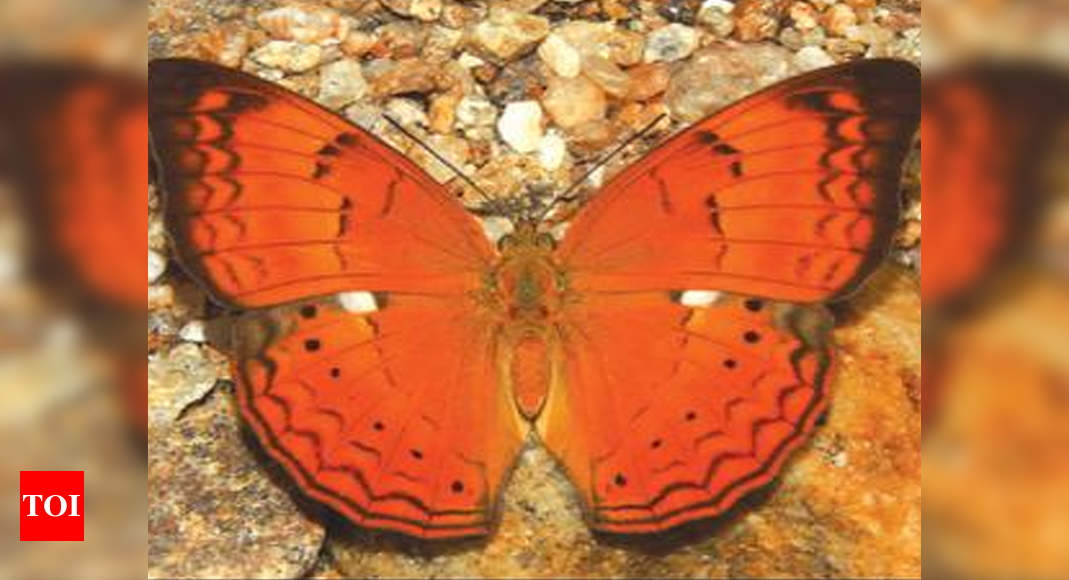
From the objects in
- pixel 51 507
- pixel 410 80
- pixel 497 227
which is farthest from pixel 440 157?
pixel 51 507

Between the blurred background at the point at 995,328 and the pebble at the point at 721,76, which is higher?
the pebble at the point at 721,76

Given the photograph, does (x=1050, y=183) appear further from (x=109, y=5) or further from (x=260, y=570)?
(x=109, y=5)

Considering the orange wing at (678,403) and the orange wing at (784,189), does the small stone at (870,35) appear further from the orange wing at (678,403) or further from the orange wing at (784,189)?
the orange wing at (678,403)

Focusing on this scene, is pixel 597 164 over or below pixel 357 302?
over

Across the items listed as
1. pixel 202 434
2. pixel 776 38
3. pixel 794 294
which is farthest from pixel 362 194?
pixel 776 38

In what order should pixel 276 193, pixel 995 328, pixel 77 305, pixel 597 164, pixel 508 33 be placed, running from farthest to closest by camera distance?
1. pixel 508 33
2. pixel 597 164
3. pixel 77 305
4. pixel 276 193
5. pixel 995 328

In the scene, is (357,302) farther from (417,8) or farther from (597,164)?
(417,8)

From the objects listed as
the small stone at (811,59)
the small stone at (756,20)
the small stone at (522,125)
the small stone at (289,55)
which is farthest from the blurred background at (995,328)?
the small stone at (289,55)
